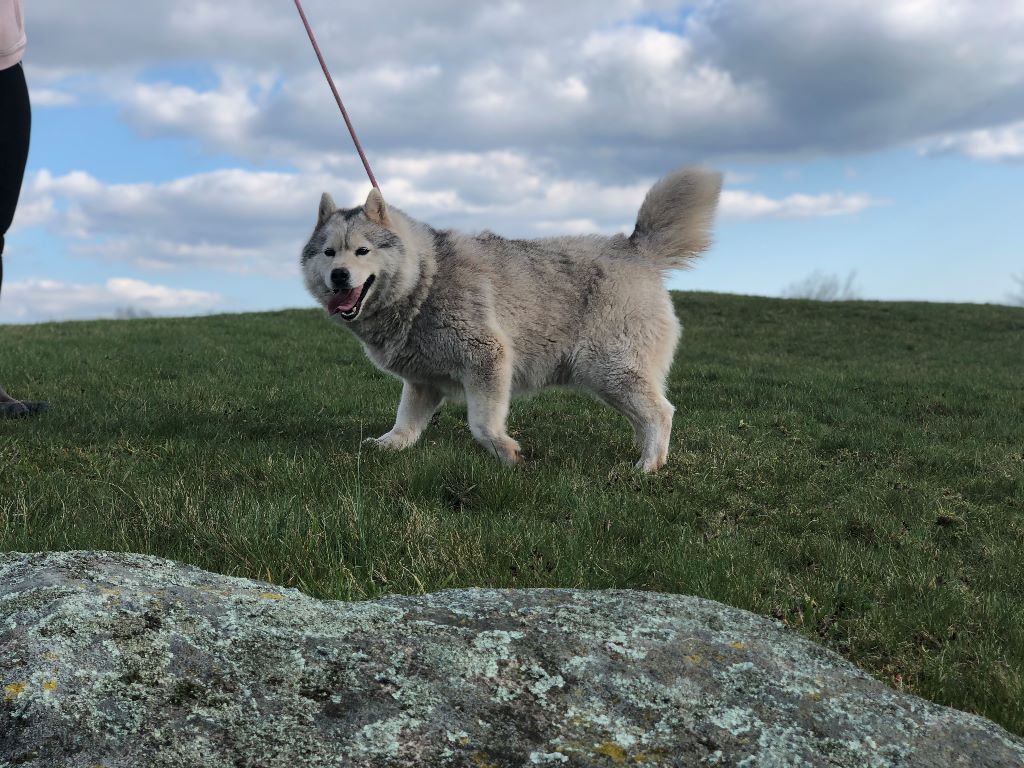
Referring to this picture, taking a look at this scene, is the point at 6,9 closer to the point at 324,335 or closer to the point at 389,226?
the point at 389,226

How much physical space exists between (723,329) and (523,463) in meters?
16.8

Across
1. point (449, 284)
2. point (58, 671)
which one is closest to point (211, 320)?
point (449, 284)

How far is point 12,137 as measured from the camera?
7.21 meters

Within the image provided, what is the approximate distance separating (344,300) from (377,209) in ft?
2.56

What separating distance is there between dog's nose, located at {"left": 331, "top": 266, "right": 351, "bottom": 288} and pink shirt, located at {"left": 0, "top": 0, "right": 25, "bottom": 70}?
3.42 metres

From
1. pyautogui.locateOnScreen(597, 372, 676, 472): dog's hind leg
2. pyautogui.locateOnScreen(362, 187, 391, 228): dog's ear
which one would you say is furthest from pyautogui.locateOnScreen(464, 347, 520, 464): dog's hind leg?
pyautogui.locateOnScreen(362, 187, 391, 228): dog's ear

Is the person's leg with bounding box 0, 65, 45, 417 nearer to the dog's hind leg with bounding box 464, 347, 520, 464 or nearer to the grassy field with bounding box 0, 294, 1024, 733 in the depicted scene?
the grassy field with bounding box 0, 294, 1024, 733

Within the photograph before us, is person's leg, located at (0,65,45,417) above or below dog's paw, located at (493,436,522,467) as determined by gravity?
above

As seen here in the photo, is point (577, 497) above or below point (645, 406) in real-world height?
below

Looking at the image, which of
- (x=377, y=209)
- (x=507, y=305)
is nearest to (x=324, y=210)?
(x=377, y=209)

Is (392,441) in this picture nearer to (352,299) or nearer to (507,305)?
(352,299)

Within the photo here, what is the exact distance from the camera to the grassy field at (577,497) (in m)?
3.69

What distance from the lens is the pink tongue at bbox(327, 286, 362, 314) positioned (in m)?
6.59

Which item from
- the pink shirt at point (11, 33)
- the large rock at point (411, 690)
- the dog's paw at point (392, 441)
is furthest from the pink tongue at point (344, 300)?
the large rock at point (411, 690)
